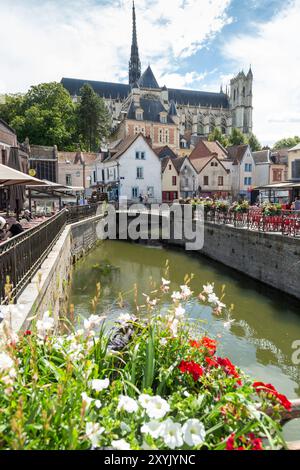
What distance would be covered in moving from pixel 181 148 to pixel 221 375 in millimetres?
77640

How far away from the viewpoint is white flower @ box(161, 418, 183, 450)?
2070 mm

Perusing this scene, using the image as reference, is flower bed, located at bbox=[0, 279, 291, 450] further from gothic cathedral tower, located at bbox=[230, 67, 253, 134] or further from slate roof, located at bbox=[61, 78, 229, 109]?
gothic cathedral tower, located at bbox=[230, 67, 253, 134]

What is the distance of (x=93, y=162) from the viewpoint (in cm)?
5072

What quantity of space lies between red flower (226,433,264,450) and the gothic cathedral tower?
12816 cm

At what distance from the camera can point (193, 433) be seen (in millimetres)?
2197

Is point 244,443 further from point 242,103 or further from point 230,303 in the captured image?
point 242,103

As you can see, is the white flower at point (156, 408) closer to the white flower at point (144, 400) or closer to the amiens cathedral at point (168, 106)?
the white flower at point (144, 400)

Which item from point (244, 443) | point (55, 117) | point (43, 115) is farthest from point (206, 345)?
point (55, 117)

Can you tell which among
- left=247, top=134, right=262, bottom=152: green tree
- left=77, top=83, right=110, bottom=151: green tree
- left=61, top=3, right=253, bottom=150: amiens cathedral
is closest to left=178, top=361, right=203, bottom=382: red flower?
left=77, top=83, right=110, bottom=151: green tree

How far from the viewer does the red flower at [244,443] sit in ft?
7.02

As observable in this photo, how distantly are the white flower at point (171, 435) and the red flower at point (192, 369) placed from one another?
27.0 inches

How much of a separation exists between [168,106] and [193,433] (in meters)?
106

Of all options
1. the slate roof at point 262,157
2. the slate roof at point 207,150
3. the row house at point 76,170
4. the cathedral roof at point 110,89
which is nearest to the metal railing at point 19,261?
the row house at point 76,170

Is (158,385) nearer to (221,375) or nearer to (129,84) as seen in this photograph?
(221,375)
